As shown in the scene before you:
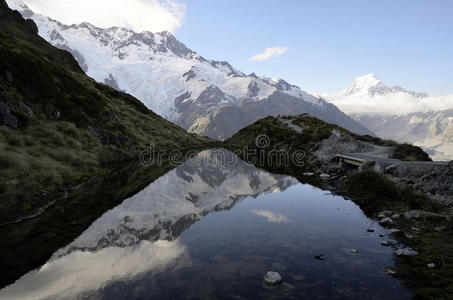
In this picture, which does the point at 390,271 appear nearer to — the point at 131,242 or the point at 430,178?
the point at 131,242

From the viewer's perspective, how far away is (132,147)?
45.2 metres

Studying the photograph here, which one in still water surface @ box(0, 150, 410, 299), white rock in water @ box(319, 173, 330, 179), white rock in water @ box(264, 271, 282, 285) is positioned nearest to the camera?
still water surface @ box(0, 150, 410, 299)

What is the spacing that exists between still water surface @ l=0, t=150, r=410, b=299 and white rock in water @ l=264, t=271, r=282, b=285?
9.5 inches

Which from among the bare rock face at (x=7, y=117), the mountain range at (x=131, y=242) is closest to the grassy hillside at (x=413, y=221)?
the mountain range at (x=131, y=242)

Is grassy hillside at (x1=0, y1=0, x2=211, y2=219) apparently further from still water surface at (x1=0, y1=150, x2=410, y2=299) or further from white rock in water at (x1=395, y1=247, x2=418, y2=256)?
white rock in water at (x1=395, y1=247, x2=418, y2=256)

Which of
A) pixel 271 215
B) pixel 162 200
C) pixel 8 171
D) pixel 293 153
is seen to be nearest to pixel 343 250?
pixel 271 215

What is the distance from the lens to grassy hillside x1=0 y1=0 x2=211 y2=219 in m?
17.1

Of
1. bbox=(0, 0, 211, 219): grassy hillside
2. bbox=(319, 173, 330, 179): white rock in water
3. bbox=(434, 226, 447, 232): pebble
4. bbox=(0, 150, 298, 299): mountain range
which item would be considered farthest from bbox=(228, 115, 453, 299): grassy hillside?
bbox=(0, 0, 211, 219): grassy hillside

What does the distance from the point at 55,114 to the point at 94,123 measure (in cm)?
720

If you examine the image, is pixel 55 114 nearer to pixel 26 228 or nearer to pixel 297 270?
pixel 26 228

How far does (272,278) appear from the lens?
8883mm

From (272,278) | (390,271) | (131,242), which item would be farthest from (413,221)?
(131,242)

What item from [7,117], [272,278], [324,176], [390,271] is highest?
[7,117]

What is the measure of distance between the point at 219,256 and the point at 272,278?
2.66 meters
